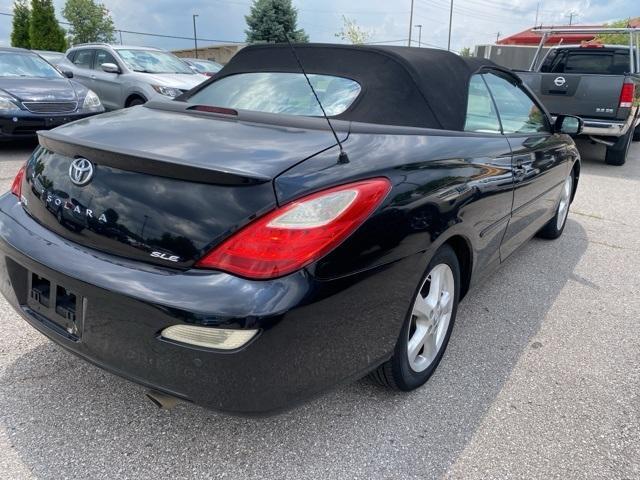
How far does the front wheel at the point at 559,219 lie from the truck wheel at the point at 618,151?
4.47m

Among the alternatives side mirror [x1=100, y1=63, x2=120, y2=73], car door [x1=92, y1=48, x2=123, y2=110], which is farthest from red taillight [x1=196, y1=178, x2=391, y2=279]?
car door [x1=92, y1=48, x2=123, y2=110]

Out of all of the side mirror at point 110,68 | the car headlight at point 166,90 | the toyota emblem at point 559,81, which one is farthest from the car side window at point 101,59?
the toyota emblem at point 559,81

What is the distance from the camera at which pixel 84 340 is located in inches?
70.9

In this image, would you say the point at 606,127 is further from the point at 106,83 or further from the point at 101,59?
the point at 101,59

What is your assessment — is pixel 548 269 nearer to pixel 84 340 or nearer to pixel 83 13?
pixel 84 340

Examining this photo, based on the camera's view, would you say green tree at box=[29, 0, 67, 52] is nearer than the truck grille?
No

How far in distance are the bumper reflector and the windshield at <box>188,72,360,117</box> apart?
47.9 inches

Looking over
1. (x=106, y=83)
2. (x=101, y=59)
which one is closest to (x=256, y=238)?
(x=106, y=83)

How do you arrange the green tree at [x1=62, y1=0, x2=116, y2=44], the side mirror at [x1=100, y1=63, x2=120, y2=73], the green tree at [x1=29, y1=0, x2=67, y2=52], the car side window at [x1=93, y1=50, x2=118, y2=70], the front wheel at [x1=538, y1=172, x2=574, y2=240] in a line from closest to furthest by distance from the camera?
the front wheel at [x1=538, y1=172, x2=574, y2=240] < the side mirror at [x1=100, y1=63, x2=120, y2=73] < the car side window at [x1=93, y1=50, x2=118, y2=70] < the green tree at [x1=29, y1=0, x2=67, y2=52] < the green tree at [x1=62, y1=0, x2=116, y2=44]

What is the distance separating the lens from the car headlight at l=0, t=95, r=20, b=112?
6715mm

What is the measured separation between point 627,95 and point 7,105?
335 inches

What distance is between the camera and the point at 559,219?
4.70 m

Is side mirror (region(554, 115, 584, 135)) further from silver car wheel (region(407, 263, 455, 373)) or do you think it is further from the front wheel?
silver car wheel (region(407, 263, 455, 373))

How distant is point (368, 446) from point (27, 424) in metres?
1.32
